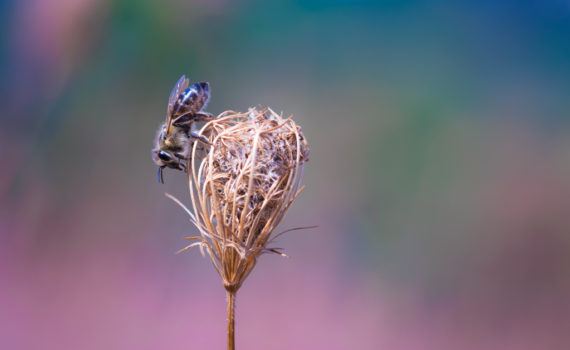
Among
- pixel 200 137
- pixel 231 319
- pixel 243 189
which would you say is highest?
pixel 200 137

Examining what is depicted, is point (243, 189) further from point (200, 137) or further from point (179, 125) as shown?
point (179, 125)

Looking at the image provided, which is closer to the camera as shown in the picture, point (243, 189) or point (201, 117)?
point (243, 189)

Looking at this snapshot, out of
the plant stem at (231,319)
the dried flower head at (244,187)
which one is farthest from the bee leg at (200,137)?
the plant stem at (231,319)

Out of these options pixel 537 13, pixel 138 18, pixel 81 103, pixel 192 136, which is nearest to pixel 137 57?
pixel 138 18

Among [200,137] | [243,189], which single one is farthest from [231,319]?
[200,137]

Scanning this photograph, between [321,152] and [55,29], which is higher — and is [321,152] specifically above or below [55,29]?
below

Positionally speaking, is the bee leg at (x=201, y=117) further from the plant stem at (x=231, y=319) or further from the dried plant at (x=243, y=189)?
the plant stem at (x=231, y=319)

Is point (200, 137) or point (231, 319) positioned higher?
point (200, 137)

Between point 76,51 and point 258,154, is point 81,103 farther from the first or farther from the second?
point 258,154
